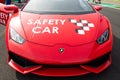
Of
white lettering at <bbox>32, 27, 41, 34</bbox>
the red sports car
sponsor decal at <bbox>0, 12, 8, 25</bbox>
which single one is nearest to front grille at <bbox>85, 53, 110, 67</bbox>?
the red sports car

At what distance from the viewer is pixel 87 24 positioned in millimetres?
4348

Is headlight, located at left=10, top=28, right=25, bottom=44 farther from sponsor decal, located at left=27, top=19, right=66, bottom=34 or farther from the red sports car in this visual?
sponsor decal, located at left=27, top=19, right=66, bottom=34

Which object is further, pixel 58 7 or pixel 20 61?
pixel 58 7

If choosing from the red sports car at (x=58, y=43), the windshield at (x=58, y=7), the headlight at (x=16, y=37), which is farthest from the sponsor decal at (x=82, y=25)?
the headlight at (x=16, y=37)

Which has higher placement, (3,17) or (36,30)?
(36,30)

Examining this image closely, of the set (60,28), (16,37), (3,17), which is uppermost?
(60,28)

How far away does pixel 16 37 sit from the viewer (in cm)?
397

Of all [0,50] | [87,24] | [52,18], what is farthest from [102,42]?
[0,50]

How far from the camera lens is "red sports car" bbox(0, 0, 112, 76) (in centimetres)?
364

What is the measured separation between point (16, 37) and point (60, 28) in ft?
2.42

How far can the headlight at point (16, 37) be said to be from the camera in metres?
3.89

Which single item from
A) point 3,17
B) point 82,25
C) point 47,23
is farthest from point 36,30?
point 3,17

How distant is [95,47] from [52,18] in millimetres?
1056

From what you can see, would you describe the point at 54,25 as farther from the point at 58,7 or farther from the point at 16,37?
the point at 58,7
